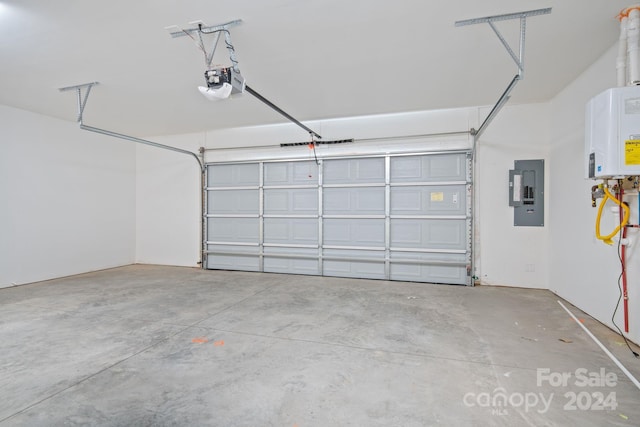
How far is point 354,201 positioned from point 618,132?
3.39 metres

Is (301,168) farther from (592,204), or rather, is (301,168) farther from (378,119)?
(592,204)

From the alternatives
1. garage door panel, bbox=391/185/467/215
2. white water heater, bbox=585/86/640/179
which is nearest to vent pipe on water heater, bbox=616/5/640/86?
white water heater, bbox=585/86/640/179

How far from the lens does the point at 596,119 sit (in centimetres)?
248

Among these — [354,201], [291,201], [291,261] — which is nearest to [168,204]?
[291,201]

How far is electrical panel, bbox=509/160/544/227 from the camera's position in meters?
4.31

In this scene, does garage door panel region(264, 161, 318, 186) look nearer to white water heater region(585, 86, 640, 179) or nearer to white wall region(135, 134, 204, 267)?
white wall region(135, 134, 204, 267)

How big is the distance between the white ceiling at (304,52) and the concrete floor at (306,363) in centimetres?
265

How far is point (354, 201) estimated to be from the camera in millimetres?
5223

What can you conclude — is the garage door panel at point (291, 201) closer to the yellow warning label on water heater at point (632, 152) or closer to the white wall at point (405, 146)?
the white wall at point (405, 146)

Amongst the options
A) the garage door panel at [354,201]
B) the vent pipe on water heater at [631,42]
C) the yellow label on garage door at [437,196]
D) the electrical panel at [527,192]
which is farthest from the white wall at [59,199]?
the vent pipe on water heater at [631,42]

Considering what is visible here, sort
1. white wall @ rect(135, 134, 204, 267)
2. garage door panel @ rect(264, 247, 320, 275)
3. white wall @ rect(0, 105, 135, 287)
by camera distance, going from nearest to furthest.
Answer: white wall @ rect(0, 105, 135, 287) < garage door panel @ rect(264, 247, 320, 275) < white wall @ rect(135, 134, 204, 267)

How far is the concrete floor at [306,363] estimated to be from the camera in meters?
1.69

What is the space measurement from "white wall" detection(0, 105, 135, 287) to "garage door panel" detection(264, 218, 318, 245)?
3230 mm

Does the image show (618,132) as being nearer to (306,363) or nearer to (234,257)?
(306,363)
